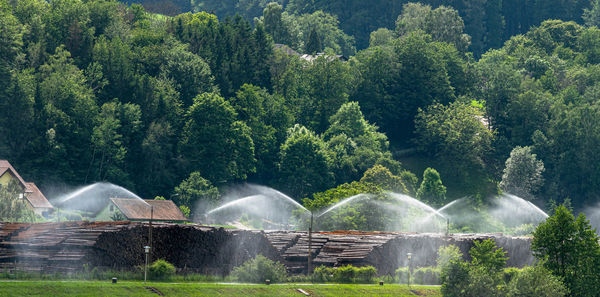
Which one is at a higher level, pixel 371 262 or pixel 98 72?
pixel 98 72

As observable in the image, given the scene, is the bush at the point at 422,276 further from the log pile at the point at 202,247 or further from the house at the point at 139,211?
the house at the point at 139,211

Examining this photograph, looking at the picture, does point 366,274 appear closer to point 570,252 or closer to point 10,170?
point 570,252

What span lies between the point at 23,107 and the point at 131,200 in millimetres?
→ 26780

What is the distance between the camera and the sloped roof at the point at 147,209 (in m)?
156

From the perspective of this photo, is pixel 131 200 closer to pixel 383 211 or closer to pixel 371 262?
pixel 383 211

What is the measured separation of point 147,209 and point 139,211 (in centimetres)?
97

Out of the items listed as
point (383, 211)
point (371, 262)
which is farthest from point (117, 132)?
point (371, 262)

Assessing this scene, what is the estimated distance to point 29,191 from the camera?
15788 cm

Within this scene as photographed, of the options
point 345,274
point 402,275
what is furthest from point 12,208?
point 402,275

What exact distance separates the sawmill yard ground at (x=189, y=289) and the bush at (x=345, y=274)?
3.27 meters

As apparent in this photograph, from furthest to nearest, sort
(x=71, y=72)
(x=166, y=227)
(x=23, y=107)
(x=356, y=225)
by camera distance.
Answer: (x=71, y=72), (x=23, y=107), (x=356, y=225), (x=166, y=227)

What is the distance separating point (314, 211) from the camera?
16662cm

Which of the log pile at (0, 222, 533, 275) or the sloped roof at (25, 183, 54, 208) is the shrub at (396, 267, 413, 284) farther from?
the sloped roof at (25, 183, 54, 208)

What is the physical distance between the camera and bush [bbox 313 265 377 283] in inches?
4377
